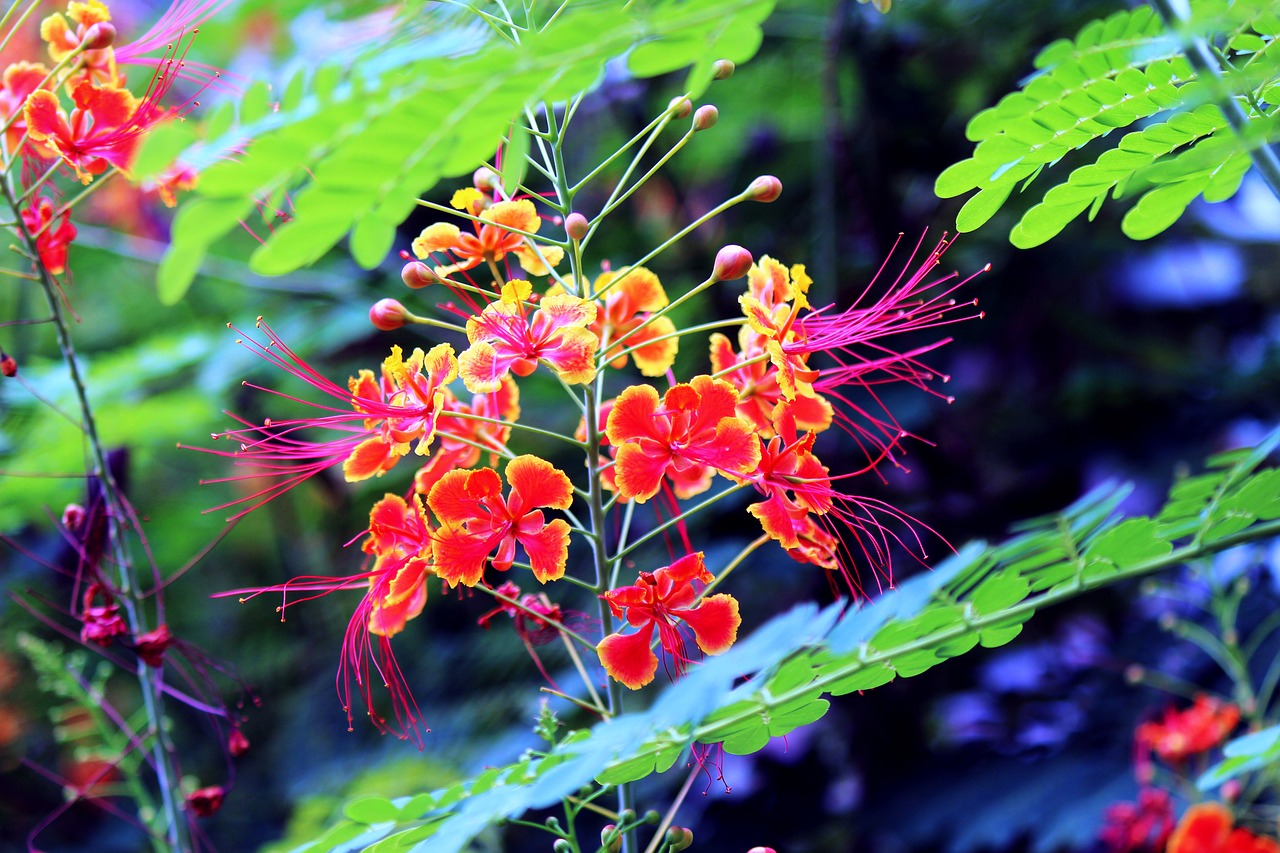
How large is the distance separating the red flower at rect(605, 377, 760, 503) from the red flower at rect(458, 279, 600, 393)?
0.06m

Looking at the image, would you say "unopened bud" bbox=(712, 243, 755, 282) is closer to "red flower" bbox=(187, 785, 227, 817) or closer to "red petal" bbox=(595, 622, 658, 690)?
"red petal" bbox=(595, 622, 658, 690)

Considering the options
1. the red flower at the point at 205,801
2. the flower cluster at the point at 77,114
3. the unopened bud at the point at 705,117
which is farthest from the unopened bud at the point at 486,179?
the red flower at the point at 205,801

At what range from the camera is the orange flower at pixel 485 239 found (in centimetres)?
105

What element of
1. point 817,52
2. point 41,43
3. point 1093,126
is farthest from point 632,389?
point 41,43

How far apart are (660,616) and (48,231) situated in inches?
38.7

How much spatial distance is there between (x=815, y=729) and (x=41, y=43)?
3.98 meters

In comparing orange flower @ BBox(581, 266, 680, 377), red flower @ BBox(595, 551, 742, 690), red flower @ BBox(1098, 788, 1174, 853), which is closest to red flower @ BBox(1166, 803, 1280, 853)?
red flower @ BBox(1098, 788, 1174, 853)

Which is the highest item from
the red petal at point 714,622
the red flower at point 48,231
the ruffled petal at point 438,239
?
the red flower at point 48,231

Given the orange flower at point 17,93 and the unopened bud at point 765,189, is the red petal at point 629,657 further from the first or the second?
the orange flower at point 17,93

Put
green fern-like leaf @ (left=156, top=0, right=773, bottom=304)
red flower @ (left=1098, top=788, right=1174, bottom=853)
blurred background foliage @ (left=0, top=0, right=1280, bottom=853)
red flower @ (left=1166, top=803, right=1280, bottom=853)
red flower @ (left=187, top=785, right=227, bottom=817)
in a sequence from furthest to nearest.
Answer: blurred background foliage @ (left=0, top=0, right=1280, bottom=853) → red flower @ (left=1098, top=788, right=1174, bottom=853) → red flower @ (left=1166, top=803, right=1280, bottom=853) → red flower @ (left=187, top=785, right=227, bottom=817) → green fern-like leaf @ (left=156, top=0, right=773, bottom=304)

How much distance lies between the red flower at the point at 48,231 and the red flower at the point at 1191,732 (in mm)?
2112

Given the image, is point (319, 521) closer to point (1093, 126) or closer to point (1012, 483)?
point (1012, 483)

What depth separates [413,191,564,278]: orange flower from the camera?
1.05 metres

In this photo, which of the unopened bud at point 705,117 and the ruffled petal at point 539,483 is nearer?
the ruffled petal at point 539,483
